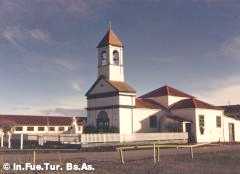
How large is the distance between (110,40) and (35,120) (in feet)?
112

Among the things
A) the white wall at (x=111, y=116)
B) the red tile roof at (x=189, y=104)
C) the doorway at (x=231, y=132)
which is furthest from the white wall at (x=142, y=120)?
the doorway at (x=231, y=132)

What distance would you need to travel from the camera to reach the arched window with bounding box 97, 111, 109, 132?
52900mm

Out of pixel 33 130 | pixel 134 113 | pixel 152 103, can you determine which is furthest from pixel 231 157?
pixel 33 130

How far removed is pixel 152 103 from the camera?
58.8 metres

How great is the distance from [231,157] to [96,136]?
16.9 m

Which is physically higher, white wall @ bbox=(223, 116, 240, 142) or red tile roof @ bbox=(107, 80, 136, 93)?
red tile roof @ bbox=(107, 80, 136, 93)

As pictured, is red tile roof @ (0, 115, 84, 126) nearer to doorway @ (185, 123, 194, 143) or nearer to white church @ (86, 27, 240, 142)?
white church @ (86, 27, 240, 142)

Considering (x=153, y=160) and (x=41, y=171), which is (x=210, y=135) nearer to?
(x=153, y=160)

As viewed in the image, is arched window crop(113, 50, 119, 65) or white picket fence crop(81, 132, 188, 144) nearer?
white picket fence crop(81, 132, 188, 144)

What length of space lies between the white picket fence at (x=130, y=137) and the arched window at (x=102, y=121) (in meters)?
5.13

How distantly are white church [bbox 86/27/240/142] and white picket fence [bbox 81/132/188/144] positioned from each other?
2.50 meters

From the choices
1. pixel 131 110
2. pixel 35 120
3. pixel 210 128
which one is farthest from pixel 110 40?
pixel 35 120

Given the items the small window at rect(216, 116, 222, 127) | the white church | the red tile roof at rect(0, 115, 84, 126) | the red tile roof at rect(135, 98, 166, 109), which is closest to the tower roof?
the white church

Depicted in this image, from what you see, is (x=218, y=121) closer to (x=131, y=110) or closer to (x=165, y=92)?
(x=165, y=92)
